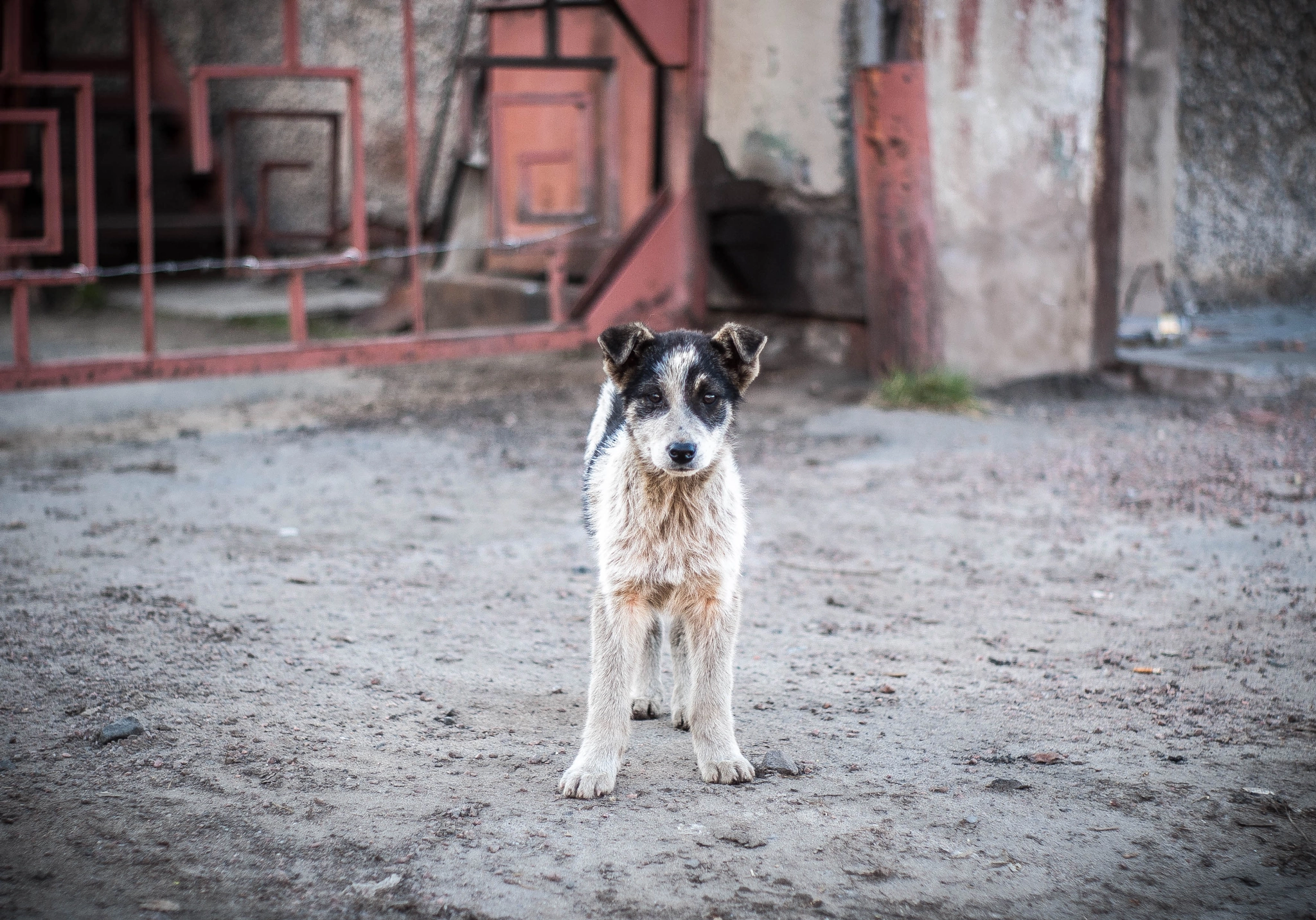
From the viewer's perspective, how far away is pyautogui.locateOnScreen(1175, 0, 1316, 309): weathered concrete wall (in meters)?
10.1

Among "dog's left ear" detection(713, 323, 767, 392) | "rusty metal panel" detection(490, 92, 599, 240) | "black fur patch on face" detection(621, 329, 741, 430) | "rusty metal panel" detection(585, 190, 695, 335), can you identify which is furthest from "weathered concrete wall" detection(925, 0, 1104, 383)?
"black fur patch on face" detection(621, 329, 741, 430)

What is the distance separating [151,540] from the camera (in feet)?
17.6

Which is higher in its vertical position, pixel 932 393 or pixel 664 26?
pixel 664 26

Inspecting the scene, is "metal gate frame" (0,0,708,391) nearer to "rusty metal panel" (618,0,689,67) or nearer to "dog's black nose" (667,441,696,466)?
"rusty metal panel" (618,0,689,67)

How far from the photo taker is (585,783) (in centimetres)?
320

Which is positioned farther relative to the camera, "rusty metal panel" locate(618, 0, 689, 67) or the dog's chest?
"rusty metal panel" locate(618, 0, 689, 67)

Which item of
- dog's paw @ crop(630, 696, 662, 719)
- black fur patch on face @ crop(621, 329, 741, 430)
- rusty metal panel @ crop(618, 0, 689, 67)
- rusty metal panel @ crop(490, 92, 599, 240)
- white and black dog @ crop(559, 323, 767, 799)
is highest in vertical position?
rusty metal panel @ crop(618, 0, 689, 67)

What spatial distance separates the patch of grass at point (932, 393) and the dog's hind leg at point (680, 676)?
4331mm

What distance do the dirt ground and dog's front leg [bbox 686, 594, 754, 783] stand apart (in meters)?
0.06

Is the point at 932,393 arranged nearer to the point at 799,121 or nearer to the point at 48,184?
the point at 799,121

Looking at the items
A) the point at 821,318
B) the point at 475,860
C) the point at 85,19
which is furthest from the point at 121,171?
the point at 475,860

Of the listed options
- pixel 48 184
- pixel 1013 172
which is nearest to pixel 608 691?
pixel 48 184

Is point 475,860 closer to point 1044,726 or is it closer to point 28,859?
point 28,859

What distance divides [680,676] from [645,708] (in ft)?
0.66
